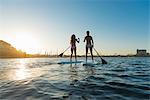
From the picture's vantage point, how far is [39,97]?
5.14m

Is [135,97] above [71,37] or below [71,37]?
below

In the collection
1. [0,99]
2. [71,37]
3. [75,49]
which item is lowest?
[0,99]

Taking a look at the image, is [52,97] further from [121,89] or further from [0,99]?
[121,89]

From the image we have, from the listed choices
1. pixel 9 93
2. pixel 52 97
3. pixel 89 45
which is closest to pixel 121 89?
pixel 52 97

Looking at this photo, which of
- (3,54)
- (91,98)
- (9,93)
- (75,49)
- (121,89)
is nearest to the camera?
(91,98)

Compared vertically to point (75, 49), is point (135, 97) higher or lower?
lower

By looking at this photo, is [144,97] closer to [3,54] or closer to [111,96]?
[111,96]

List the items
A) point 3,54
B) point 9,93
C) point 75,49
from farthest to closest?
point 3,54, point 75,49, point 9,93

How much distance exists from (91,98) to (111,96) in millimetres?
650

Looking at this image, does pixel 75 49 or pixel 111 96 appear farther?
pixel 75 49

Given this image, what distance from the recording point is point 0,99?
16.8ft

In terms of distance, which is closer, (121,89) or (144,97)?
(144,97)

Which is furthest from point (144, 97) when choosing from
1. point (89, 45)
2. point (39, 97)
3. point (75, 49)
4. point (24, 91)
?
point (75, 49)

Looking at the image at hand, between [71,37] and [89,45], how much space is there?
2.76 m
